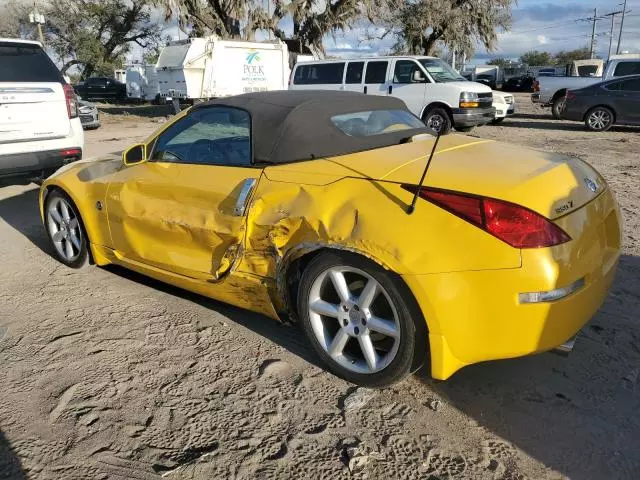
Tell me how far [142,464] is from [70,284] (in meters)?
2.42

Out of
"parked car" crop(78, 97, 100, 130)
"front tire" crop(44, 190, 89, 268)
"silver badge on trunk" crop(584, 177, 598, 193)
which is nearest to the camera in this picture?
"silver badge on trunk" crop(584, 177, 598, 193)

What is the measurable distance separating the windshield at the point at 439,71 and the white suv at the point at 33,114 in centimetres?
951

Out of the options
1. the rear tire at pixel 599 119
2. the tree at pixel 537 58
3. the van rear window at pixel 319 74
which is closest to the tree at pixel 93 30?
the van rear window at pixel 319 74

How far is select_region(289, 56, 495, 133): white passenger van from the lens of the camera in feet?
44.7

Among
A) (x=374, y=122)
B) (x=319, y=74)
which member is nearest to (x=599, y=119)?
(x=319, y=74)

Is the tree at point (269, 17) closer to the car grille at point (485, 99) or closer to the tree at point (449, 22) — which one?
the tree at point (449, 22)

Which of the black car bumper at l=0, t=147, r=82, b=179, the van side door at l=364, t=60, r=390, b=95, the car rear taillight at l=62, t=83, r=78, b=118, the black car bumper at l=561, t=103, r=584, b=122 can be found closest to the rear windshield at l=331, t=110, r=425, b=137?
the black car bumper at l=0, t=147, r=82, b=179

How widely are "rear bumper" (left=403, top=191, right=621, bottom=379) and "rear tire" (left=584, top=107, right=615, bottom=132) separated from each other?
44.7 feet

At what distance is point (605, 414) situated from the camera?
2576 mm

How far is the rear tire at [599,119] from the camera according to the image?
46.8ft

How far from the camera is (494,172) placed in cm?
267

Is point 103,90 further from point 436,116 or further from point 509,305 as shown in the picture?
point 509,305

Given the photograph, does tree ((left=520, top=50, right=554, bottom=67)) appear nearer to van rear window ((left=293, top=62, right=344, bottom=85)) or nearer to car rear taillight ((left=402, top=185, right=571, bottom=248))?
van rear window ((left=293, top=62, right=344, bottom=85))

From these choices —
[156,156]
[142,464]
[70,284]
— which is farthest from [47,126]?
[142,464]
